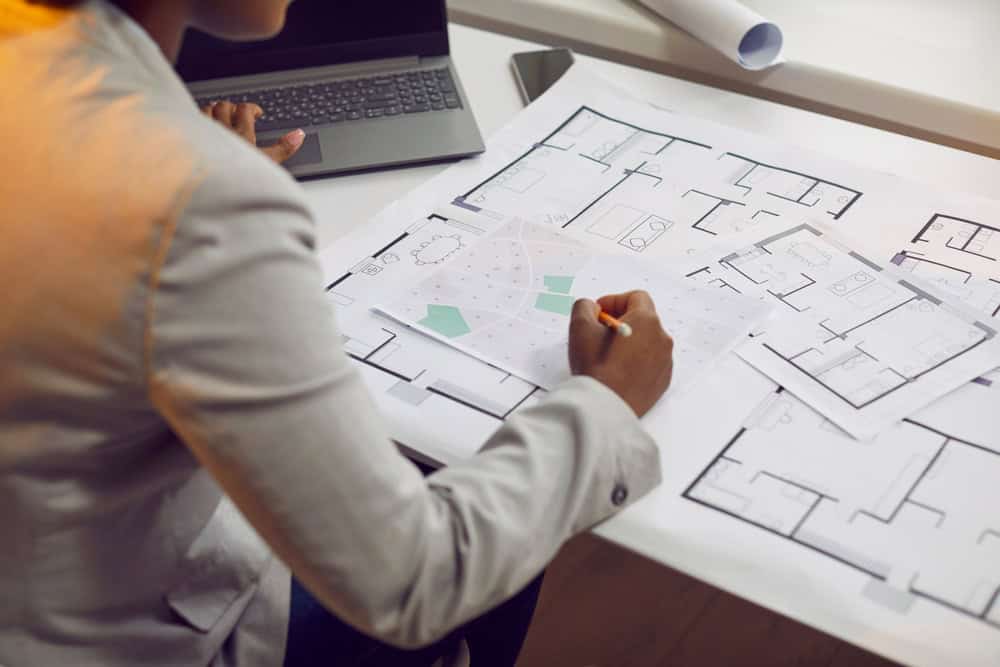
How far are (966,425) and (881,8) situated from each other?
2.79ft

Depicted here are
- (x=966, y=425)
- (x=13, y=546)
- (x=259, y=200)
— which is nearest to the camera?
(x=259, y=200)

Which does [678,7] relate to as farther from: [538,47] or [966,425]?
[966,425]

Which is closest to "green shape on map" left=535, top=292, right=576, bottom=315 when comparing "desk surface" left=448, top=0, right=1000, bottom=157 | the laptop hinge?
the laptop hinge

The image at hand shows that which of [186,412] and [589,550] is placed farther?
[589,550]

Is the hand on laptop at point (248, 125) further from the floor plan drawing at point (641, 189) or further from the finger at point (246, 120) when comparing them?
the floor plan drawing at point (641, 189)

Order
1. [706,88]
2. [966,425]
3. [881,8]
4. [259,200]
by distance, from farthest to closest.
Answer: [881,8] < [706,88] < [966,425] < [259,200]

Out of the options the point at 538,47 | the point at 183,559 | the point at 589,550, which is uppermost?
the point at 538,47

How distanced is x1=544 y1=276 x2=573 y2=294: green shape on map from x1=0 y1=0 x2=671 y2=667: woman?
0.21 meters

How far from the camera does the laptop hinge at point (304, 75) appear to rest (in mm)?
1169

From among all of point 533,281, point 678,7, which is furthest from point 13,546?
point 678,7

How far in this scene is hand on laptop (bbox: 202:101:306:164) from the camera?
102cm

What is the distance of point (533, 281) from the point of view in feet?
2.97

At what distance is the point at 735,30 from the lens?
1244 millimetres

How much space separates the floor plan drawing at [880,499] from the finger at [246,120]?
565 mm
